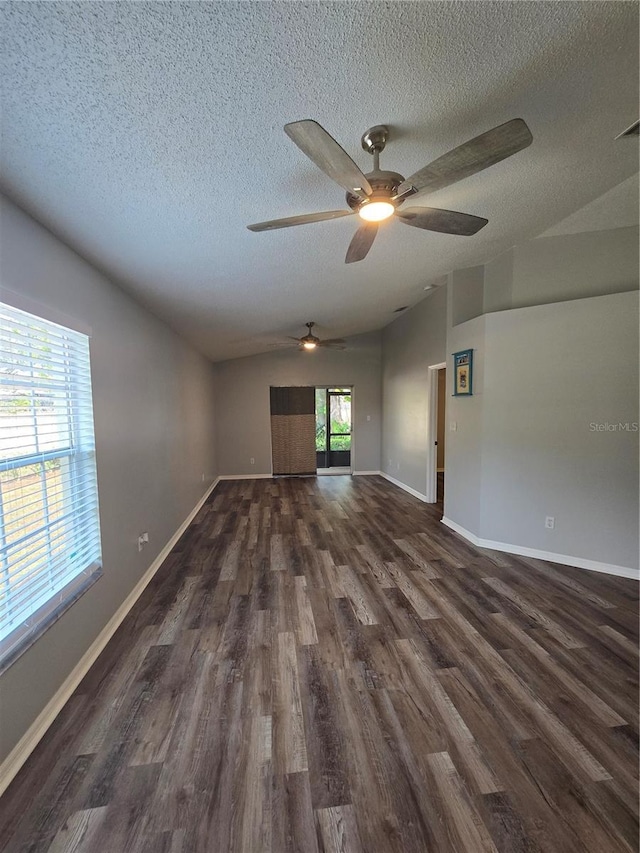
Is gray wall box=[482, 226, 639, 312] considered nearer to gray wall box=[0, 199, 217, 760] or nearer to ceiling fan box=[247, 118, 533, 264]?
ceiling fan box=[247, 118, 533, 264]

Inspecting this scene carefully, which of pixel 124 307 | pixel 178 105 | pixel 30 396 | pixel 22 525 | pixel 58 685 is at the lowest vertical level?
pixel 58 685

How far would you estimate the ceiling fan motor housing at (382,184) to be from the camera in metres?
1.49

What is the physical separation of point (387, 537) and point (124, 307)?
3475 millimetres

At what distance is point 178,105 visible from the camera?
1156 mm

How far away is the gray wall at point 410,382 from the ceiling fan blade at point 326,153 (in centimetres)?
332

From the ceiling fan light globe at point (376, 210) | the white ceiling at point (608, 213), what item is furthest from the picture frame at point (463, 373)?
the ceiling fan light globe at point (376, 210)

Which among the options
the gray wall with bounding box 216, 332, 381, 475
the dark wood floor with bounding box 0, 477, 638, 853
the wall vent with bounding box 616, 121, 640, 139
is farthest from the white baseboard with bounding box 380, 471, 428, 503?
the wall vent with bounding box 616, 121, 640, 139

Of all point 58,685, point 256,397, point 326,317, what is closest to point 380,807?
point 58,685

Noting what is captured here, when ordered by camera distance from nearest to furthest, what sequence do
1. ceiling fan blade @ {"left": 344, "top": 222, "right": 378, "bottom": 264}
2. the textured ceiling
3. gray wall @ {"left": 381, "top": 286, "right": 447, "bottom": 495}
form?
the textured ceiling, ceiling fan blade @ {"left": 344, "top": 222, "right": 378, "bottom": 264}, gray wall @ {"left": 381, "top": 286, "right": 447, "bottom": 495}

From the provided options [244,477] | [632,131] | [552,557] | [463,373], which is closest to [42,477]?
[632,131]

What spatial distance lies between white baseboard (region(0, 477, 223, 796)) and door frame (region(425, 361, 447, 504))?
3920mm

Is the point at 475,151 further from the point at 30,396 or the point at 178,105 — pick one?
the point at 30,396

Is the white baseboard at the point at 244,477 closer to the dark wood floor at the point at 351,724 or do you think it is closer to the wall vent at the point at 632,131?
the dark wood floor at the point at 351,724

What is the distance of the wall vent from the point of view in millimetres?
1708
